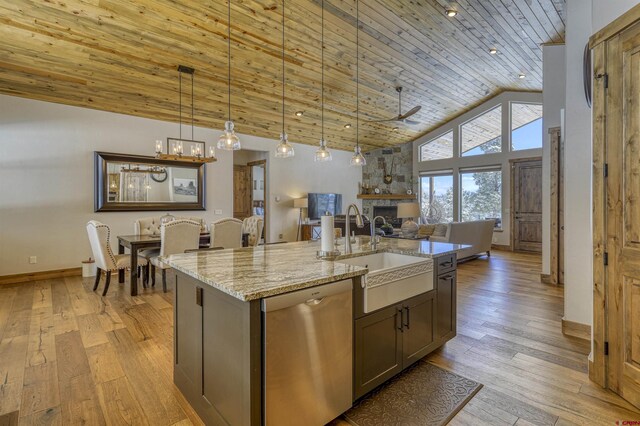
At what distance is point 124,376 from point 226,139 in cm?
229

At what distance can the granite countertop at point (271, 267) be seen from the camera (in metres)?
1.43

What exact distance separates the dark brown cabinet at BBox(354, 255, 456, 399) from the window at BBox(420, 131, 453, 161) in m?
7.46

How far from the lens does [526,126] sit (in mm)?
7781

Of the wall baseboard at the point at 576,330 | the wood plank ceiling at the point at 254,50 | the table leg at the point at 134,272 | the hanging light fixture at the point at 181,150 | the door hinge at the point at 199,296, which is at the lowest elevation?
the wall baseboard at the point at 576,330

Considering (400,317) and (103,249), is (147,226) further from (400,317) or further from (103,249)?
(400,317)

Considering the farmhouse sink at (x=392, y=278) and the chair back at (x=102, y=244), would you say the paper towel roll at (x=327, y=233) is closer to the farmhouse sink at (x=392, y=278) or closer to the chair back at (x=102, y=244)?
the farmhouse sink at (x=392, y=278)

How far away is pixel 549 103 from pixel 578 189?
9.22 ft

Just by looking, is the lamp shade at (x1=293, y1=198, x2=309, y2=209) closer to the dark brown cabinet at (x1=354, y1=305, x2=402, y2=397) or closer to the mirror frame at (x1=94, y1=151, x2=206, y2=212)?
the mirror frame at (x1=94, y1=151, x2=206, y2=212)

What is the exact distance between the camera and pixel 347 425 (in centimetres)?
175

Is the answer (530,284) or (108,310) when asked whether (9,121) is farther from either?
(530,284)

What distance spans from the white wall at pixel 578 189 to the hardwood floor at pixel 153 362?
0.37 metres

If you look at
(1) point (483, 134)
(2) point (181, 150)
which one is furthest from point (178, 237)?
(1) point (483, 134)

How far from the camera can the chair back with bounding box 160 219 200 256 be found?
3.99m

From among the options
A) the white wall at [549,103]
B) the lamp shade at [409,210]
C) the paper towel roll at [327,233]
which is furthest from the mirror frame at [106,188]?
the white wall at [549,103]
